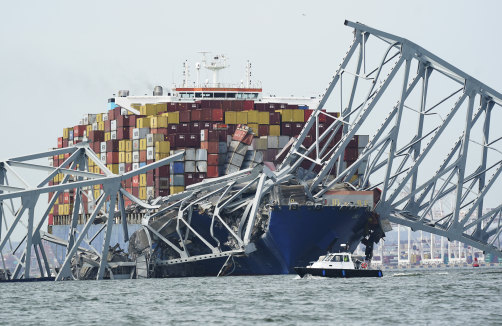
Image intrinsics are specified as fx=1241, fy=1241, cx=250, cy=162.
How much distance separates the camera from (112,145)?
372ft

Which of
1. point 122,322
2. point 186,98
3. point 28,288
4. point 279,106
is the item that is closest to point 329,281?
point 28,288

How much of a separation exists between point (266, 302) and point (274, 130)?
50.5 metres

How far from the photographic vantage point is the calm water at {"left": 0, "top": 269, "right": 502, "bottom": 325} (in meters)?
49.7

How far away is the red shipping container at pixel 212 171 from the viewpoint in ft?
333

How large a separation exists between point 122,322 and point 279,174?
37.9 metres

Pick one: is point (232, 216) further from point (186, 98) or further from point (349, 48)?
point (186, 98)

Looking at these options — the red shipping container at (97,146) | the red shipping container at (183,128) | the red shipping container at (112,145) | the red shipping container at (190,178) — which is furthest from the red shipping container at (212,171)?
the red shipping container at (97,146)

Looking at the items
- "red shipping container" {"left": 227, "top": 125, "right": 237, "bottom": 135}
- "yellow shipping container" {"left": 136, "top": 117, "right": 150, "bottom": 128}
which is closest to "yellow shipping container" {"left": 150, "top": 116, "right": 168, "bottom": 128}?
"yellow shipping container" {"left": 136, "top": 117, "right": 150, "bottom": 128}

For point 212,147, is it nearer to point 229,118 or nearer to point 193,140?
point 193,140

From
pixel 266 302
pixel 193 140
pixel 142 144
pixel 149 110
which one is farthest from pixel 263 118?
pixel 266 302

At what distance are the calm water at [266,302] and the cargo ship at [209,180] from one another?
388 inches

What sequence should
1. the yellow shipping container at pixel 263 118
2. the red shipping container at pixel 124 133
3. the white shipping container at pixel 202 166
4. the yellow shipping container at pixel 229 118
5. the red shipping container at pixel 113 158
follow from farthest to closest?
the red shipping container at pixel 124 133
the red shipping container at pixel 113 158
the yellow shipping container at pixel 229 118
the yellow shipping container at pixel 263 118
the white shipping container at pixel 202 166

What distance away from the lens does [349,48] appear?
85000 millimetres

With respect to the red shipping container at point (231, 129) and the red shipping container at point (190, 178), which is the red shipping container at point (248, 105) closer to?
the red shipping container at point (231, 129)
